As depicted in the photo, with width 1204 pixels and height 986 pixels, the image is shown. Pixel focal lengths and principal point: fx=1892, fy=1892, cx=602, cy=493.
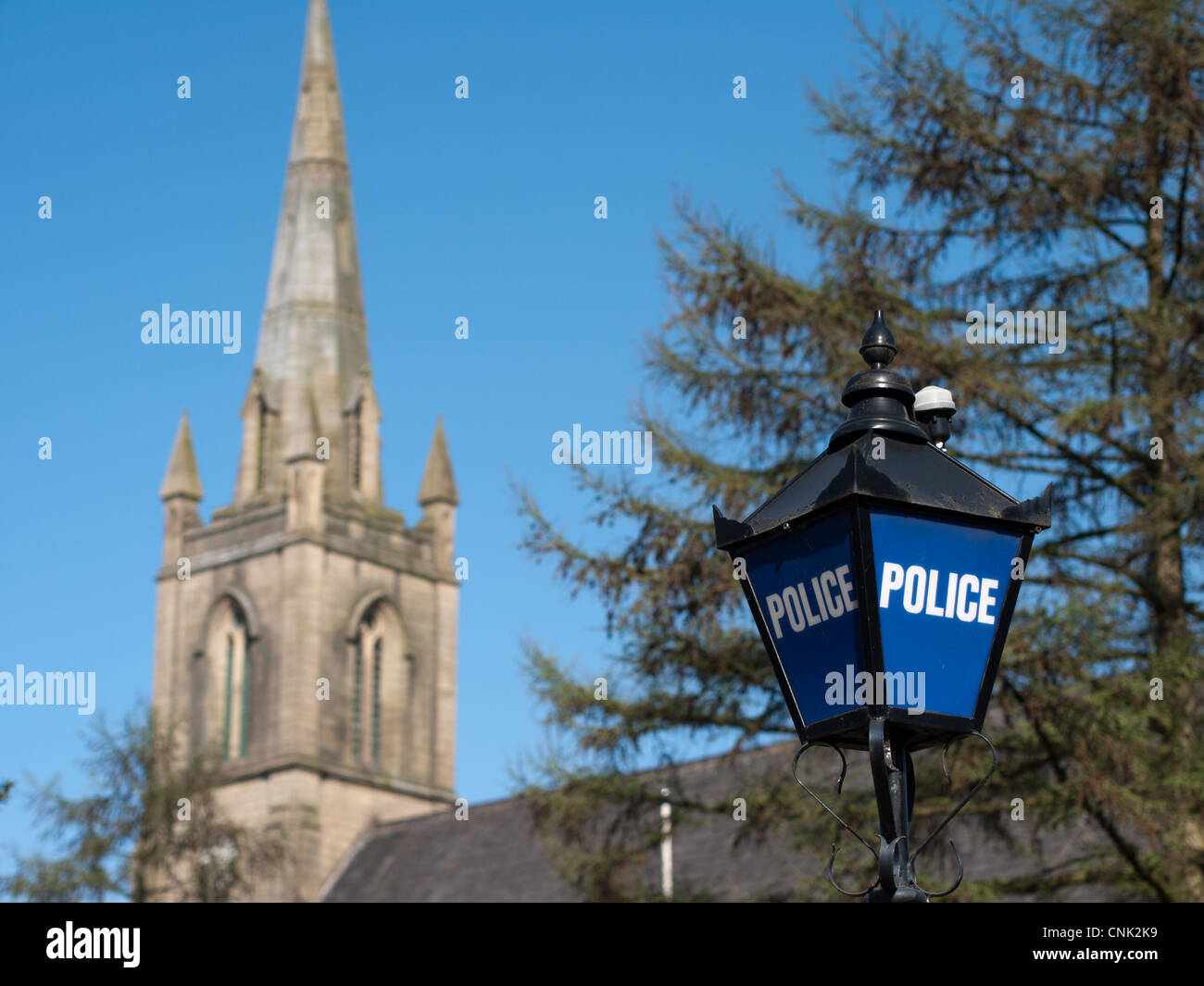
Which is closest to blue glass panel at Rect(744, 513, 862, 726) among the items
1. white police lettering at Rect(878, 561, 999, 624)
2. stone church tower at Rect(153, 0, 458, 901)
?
white police lettering at Rect(878, 561, 999, 624)

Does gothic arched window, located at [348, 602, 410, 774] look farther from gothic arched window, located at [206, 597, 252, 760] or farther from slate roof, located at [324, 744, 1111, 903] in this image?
gothic arched window, located at [206, 597, 252, 760]

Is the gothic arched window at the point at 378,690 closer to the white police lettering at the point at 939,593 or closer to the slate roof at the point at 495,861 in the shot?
the slate roof at the point at 495,861

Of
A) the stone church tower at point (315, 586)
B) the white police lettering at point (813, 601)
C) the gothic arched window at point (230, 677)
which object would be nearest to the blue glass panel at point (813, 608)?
the white police lettering at point (813, 601)

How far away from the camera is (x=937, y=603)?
15.5 ft

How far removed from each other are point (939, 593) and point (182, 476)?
54.3 meters

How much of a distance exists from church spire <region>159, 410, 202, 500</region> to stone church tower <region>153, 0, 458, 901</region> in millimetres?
63

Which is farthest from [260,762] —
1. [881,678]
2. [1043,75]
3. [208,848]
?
[881,678]

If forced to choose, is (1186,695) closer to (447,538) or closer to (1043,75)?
(1043,75)

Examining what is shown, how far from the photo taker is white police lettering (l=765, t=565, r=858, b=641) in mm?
4660

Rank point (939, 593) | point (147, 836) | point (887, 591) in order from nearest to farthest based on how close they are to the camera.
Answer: point (887, 591) < point (939, 593) < point (147, 836)

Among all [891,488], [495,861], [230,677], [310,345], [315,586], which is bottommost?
[891,488]

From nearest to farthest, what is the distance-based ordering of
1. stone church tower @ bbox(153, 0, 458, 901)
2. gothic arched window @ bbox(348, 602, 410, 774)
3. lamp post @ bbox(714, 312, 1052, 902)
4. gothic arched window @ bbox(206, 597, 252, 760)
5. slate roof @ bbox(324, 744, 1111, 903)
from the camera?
lamp post @ bbox(714, 312, 1052, 902) < slate roof @ bbox(324, 744, 1111, 903) < stone church tower @ bbox(153, 0, 458, 901) < gothic arched window @ bbox(206, 597, 252, 760) < gothic arched window @ bbox(348, 602, 410, 774)

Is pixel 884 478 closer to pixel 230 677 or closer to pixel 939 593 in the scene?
pixel 939 593

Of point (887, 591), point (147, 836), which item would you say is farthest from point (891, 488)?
point (147, 836)
